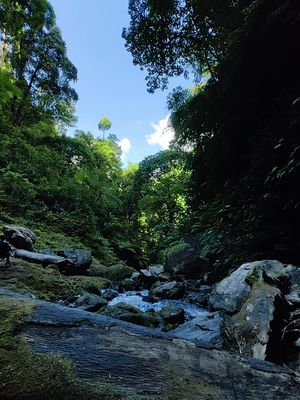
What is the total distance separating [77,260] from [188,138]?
7933 millimetres

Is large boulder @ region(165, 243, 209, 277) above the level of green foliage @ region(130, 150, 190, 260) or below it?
below

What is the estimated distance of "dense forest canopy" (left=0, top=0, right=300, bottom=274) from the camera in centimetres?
711

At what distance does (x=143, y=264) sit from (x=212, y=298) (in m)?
12.2

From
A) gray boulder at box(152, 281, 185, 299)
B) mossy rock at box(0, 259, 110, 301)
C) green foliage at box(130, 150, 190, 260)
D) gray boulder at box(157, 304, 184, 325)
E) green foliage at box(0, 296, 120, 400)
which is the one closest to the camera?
green foliage at box(0, 296, 120, 400)

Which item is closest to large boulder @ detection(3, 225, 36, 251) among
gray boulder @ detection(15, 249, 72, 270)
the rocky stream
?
gray boulder @ detection(15, 249, 72, 270)

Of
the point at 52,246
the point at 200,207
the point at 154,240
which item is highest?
the point at 154,240

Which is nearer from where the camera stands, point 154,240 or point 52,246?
point 52,246

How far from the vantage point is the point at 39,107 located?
62.5ft

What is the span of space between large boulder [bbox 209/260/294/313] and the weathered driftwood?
3.11 m

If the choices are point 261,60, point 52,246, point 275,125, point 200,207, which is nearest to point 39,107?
point 52,246

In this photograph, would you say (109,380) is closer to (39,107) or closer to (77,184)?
(77,184)

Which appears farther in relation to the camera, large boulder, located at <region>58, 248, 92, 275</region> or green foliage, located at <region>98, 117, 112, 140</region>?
green foliage, located at <region>98, 117, 112, 140</region>

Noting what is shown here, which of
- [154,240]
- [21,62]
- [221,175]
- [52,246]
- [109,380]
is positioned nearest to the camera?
[109,380]

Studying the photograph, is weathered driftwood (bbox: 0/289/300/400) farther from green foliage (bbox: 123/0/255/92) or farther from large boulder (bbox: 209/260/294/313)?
green foliage (bbox: 123/0/255/92)
